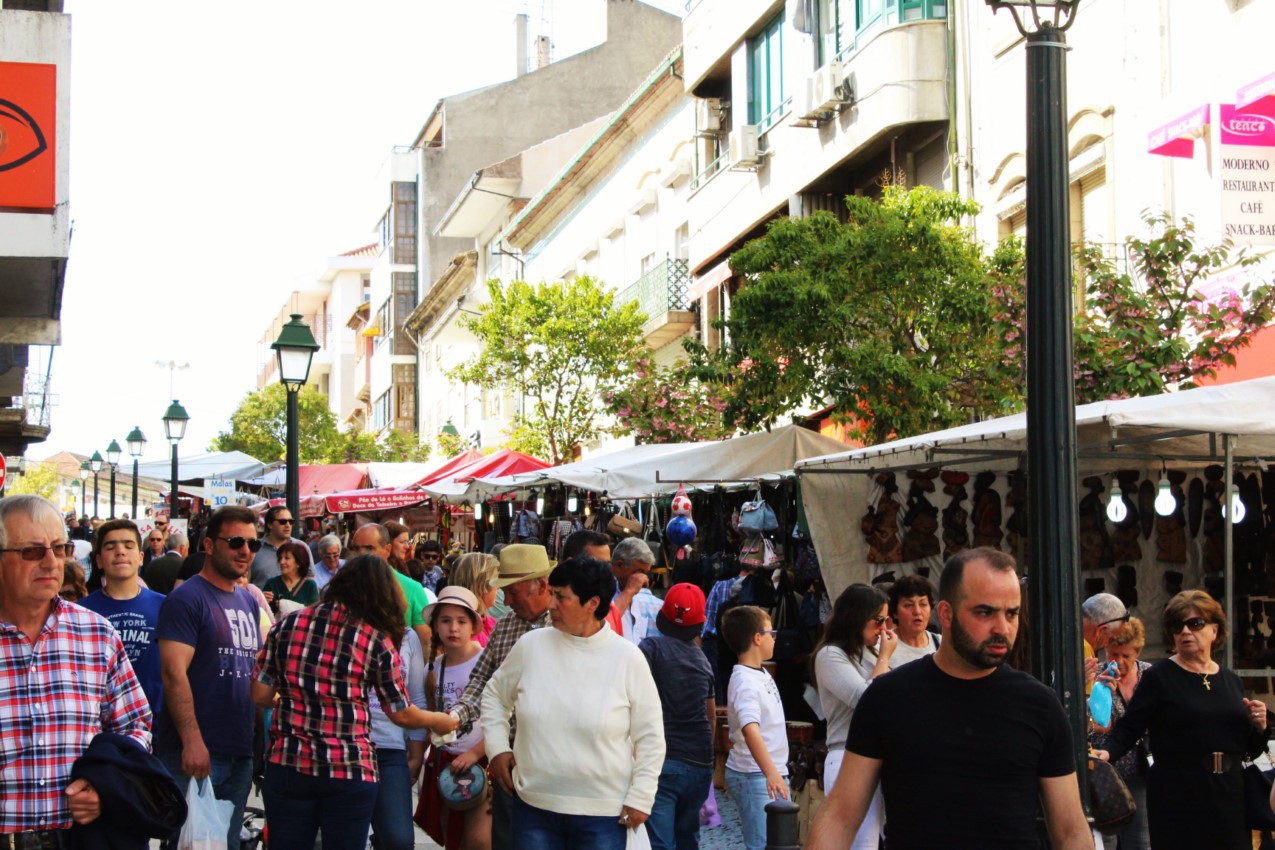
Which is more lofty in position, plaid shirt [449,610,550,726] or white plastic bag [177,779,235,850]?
plaid shirt [449,610,550,726]

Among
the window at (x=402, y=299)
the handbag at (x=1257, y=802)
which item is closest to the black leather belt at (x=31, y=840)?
the handbag at (x=1257, y=802)

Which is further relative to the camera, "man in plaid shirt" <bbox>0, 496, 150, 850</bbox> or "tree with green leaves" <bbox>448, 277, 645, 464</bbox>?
"tree with green leaves" <bbox>448, 277, 645, 464</bbox>

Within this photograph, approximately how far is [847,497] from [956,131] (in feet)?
27.6

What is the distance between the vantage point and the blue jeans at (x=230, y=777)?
262 inches

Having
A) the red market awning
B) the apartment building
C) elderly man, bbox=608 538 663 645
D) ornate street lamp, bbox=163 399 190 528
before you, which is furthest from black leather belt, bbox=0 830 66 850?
ornate street lamp, bbox=163 399 190 528

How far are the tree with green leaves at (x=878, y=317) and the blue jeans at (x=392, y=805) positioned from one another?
9.08m

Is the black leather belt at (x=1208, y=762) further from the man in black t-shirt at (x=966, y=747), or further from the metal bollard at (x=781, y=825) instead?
the man in black t-shirt at (x=966, y=747)

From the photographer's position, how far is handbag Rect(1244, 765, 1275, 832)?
6.80 meters

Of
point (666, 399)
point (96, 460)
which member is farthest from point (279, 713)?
point (96, 460)

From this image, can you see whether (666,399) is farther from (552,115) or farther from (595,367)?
(552,115)

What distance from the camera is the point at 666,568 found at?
1538 cm

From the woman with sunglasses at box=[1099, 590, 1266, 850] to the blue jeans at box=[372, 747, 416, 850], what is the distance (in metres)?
2.96

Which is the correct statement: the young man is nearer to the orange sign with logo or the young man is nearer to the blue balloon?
the orange sign with logo

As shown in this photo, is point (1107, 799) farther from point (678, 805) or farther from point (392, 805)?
point (392, 805)
